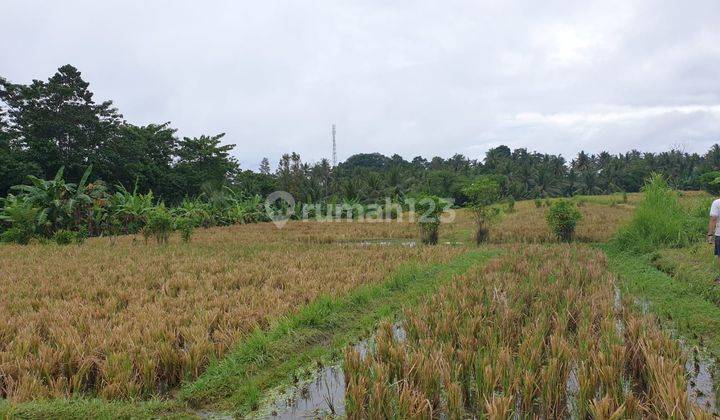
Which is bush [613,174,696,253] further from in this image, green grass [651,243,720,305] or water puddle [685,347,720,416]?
water puddle [685,347,720,416]

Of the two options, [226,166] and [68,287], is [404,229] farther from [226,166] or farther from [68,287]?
[226,166]

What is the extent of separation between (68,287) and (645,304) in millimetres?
7939

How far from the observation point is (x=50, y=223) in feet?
47.8

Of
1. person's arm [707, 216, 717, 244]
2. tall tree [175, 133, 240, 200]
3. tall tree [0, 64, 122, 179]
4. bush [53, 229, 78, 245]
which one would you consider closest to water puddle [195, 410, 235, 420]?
person's arm [707, 216, 717, 244]

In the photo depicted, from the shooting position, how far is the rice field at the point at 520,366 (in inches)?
110

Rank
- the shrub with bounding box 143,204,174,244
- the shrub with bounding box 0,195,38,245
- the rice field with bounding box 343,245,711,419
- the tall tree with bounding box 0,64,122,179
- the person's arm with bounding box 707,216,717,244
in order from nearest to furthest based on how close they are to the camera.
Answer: the rice field with bounding box 343,245,711,419, the person's arm with bounding box 707,216,717,244, the shrub with bounding box 143,204,174,244, the shrub with bounding box 0,195,38,245, the tall tree with bounding box 0,64,122,179

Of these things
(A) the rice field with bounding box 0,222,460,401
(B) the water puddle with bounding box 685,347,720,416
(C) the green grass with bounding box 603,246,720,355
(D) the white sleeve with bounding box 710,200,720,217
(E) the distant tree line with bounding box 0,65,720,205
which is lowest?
(B) the water puddle with bounding box 685,347,720,416

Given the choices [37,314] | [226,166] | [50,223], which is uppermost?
[226,166]

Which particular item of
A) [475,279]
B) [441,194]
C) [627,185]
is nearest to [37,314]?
[475,279]

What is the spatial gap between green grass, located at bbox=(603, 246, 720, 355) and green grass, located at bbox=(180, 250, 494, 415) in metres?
2.82

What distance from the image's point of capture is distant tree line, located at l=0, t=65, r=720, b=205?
2181 centimetres

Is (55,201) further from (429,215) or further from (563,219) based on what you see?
(563,219)

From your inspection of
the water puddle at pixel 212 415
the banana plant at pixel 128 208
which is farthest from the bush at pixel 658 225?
the banana plant at pixel 128 208

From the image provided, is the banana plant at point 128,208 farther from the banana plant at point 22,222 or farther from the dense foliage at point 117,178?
the banana plant at point 22,222
